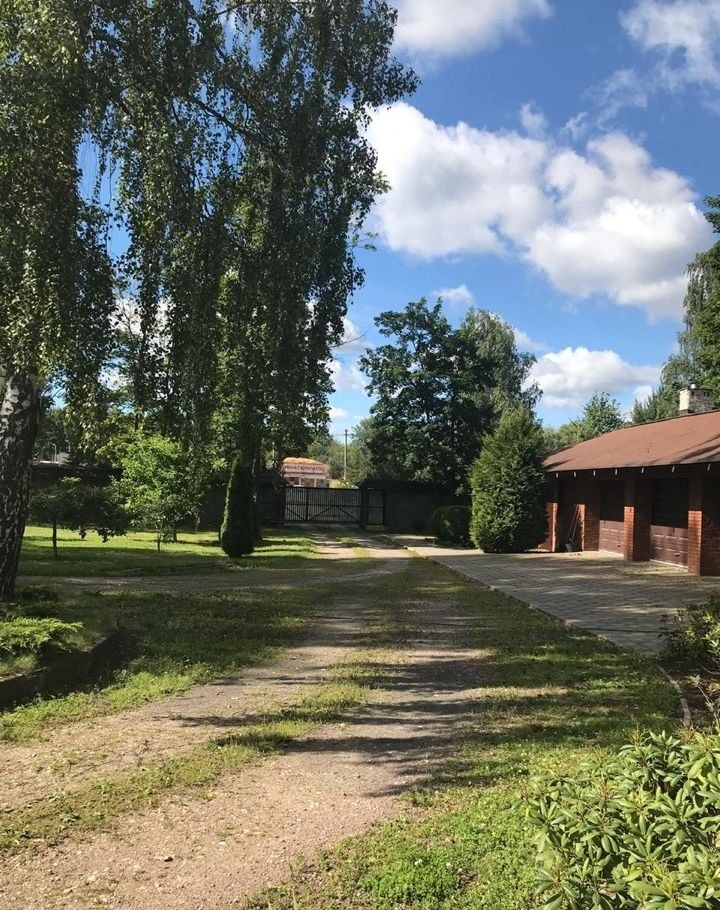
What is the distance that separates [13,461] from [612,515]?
18239 millimetres

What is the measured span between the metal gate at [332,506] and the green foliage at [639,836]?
32238mm

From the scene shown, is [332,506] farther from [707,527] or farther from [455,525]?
[707,527]

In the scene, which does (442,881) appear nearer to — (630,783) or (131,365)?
(630,783)

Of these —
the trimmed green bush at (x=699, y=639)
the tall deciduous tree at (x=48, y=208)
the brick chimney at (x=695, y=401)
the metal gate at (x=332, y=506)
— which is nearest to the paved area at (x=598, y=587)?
the trimmed green bush at (x=699, y=639)

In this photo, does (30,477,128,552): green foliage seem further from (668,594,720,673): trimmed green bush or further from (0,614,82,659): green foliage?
(668,594,720,673): trimmed green bush

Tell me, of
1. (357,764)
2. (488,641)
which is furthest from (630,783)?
(488,641)

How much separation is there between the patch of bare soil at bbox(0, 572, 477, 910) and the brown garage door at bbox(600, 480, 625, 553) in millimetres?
16595

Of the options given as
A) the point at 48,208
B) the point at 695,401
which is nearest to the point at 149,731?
the point at 48,208

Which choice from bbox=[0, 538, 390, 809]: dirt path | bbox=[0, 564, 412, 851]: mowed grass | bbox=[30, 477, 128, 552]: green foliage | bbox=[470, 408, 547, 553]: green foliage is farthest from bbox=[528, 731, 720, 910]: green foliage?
bbox=[470, 408, 547, 553]: green foliage

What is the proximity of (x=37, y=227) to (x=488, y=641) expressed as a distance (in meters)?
6.76

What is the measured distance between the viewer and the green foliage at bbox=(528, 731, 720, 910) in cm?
185

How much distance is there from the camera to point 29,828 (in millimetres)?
3510

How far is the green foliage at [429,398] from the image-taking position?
32594mm

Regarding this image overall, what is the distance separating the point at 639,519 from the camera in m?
19.1
